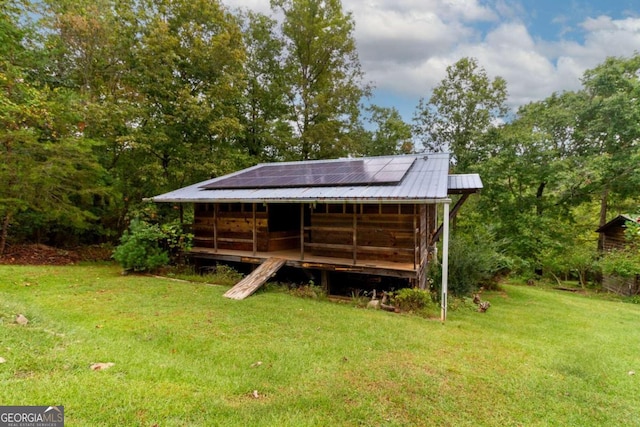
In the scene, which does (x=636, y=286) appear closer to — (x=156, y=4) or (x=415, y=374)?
(x=415, y=374)

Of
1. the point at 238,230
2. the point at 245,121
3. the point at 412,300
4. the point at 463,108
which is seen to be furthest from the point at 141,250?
the point at 463,108

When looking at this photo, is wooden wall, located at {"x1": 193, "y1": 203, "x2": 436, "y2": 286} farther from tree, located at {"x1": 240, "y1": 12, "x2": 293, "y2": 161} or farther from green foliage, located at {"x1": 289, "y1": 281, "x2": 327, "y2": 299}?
tree, located at {"x1": 240, "y1": 12, "x2": 293, "y2": 161}

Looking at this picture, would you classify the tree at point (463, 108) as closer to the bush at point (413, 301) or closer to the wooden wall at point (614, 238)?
the wooden wall at point (614, 238)

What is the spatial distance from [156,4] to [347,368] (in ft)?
56.3

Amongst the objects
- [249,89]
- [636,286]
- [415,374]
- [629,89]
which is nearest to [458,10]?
[629,89]

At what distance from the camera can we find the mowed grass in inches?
114

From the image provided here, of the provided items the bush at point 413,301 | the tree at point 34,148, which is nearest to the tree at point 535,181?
the bush at point 413,301

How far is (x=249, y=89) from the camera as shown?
19.2m

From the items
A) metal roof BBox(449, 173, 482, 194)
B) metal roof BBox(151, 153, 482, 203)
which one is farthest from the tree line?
metal roof BBox(151, 153, 482, 203)

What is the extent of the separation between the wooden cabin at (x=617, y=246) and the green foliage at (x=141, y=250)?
1978 cm

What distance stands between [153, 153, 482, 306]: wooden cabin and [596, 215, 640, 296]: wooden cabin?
39.2ft

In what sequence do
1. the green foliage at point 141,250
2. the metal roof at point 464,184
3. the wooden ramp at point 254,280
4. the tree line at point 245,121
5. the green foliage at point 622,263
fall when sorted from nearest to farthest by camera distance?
the wooden ramp at point 254,280 < the metal roof at point 464,184 < the green foliage at point 141,250 < the tree line at point 245,121 < the green foliage at point 622,263

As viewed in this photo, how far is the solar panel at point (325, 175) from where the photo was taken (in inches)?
336

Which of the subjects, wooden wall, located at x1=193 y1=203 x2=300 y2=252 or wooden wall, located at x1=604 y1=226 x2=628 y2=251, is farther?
wooden wall, located at x1=604 y1=226 x2=628 y2=251
